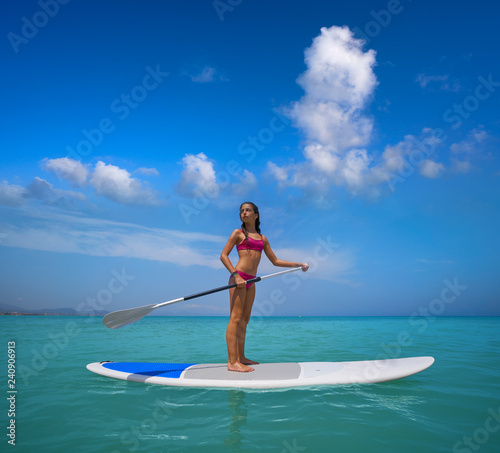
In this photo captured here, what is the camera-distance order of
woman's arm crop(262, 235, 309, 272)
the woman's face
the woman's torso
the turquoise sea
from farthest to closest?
woman's arm crop(262, 235, 309, 272)
the woman's face
the woman's torso
the turquoise sea

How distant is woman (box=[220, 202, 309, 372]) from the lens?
4.86 metres

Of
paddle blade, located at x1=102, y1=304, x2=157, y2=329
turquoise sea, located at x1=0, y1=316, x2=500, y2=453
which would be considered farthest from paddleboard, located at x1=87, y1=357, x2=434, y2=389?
paddle blade, located at x1=102, y1=304, x2=157, y2=329

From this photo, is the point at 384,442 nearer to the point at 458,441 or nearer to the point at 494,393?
the point at 458,441

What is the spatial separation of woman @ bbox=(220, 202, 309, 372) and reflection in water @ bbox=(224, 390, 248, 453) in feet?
2.84

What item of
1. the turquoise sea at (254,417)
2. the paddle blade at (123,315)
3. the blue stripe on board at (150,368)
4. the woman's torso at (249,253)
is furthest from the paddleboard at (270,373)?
the woman's torso at (249,253)

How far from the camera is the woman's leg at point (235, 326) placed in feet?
15.9

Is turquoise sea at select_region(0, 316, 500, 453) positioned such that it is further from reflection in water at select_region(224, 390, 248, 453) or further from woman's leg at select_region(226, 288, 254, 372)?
woman's leg at select_region(226, 288, 254, 372)

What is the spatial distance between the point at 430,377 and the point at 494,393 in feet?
3.03

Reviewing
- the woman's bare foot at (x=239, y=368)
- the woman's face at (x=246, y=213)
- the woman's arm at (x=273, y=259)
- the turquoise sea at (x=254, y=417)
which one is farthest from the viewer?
the woman's arm at (x=273, y=259)

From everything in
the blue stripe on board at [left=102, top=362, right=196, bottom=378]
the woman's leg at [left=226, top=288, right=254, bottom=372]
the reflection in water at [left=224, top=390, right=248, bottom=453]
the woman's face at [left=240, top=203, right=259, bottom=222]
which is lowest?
the blue stripe on board at [left=102, top=362, right=196, bottom=378]

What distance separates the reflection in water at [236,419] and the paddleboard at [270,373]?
0.33 meters

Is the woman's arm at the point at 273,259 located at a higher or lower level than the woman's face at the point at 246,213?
lower

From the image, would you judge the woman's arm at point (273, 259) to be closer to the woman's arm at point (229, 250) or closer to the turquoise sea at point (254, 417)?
the woman's arm at point (229, 250)

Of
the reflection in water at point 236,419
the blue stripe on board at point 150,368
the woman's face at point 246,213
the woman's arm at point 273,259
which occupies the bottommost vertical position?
the blue stripe on board at point 150,368
